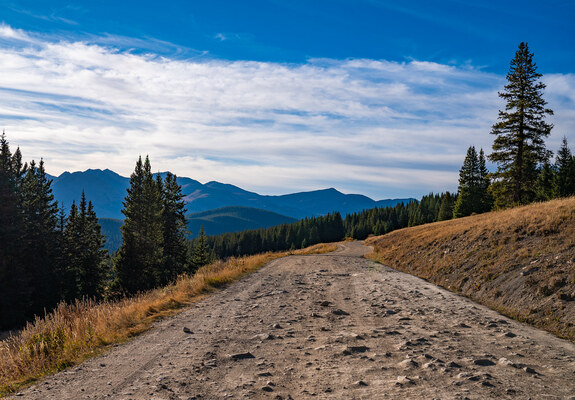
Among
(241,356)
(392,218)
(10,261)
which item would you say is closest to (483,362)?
(241,356)

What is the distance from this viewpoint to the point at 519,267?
11203 millimetres

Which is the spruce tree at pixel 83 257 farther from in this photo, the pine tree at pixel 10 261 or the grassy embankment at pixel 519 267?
the grassy embankment at pixel 519 267

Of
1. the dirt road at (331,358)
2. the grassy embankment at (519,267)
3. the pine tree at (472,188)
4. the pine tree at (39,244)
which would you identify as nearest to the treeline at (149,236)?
the pine tree at (39,244)

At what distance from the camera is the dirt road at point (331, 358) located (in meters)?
4.51

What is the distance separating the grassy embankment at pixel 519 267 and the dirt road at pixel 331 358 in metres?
0.95

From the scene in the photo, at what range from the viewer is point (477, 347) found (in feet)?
20.0

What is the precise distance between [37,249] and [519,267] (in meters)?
45.9

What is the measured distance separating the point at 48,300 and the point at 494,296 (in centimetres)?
4483

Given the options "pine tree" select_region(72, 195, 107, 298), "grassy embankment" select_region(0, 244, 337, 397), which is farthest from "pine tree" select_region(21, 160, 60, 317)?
"grassy embankment" select_region(0, 244, 337, 397)

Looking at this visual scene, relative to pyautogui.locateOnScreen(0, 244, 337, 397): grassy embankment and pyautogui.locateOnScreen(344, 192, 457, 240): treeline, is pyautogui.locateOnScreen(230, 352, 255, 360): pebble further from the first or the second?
pyautogui.locateOnScreen(344, 192, 457, 240): treeline

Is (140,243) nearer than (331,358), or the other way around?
(331,358)

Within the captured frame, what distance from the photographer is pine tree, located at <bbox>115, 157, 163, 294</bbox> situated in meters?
40.9

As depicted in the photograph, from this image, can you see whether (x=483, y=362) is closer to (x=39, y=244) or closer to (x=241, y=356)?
(x=241, y=356)

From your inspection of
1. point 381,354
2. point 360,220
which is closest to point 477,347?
point 381,354
